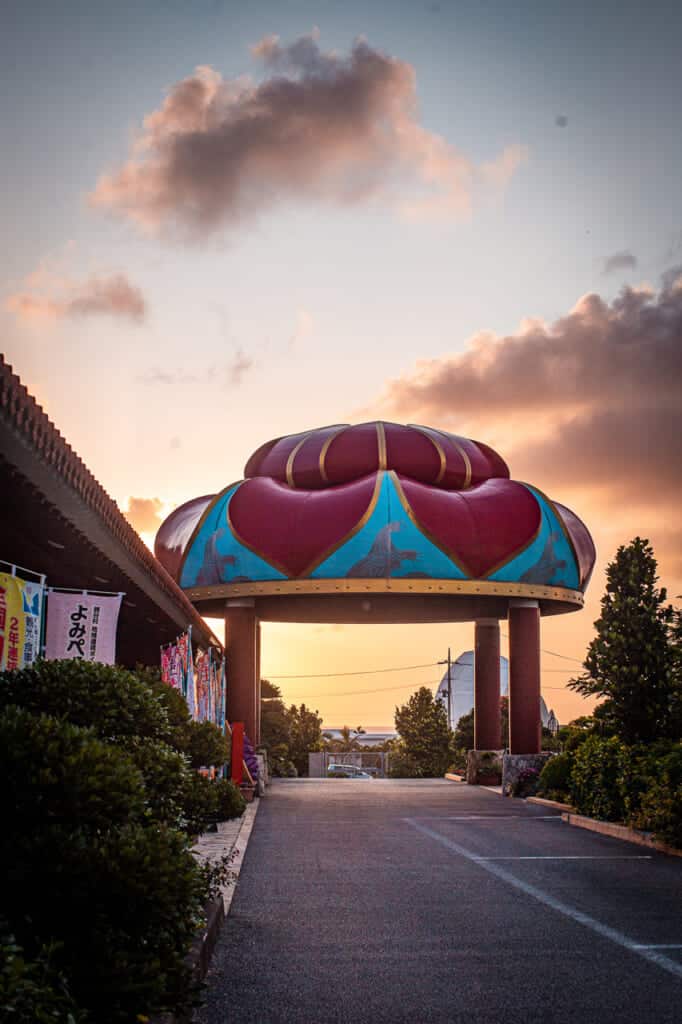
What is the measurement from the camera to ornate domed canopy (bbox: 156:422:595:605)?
31219 mm

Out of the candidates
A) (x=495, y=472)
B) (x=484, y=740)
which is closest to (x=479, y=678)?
(x=484, y=740)

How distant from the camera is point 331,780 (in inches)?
1537

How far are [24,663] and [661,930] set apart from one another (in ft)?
23.4

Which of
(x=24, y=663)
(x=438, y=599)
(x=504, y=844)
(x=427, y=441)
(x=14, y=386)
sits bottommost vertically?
(x=504, y=844)

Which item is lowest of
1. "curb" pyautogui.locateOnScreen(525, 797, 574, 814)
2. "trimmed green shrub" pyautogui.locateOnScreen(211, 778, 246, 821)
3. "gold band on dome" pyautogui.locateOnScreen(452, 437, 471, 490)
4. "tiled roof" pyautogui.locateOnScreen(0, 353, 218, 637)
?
"curb" pyautogui.locateOnScreen(525, 797, 574, 814)

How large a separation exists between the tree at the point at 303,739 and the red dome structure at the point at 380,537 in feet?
62.4

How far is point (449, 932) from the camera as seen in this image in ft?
34.3

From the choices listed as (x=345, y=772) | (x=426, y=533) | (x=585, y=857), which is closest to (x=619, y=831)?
(x=585, y=857)

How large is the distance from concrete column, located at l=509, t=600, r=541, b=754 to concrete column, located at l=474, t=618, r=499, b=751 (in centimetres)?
569

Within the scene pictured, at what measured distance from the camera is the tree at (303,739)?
177 feet

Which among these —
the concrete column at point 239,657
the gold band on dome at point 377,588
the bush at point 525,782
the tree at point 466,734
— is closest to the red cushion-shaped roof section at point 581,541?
the gold band on dome at point 377,588

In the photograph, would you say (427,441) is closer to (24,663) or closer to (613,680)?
(613,680)

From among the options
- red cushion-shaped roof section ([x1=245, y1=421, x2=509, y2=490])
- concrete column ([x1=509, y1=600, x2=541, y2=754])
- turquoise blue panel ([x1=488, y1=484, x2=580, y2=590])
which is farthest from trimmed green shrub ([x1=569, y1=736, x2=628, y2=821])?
red cushion-shaped roof section ([x1=245, y1=421, x2=509, y2=490])

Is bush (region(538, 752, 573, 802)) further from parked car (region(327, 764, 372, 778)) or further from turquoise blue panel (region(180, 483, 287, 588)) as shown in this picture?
parked car (region(327, 764, 372, 778))
